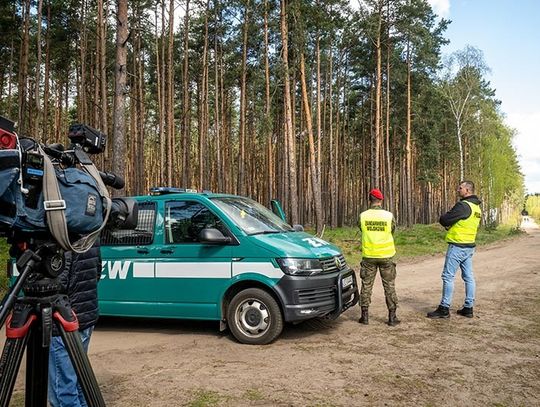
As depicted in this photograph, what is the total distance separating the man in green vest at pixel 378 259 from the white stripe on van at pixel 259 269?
1.87 metres

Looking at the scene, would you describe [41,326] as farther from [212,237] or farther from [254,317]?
[254,317]

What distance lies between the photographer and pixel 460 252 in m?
7.28

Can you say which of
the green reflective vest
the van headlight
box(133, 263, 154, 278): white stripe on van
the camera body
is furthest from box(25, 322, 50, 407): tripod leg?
the green reflective vest

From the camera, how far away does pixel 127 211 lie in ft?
8.06

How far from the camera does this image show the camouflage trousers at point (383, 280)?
6805mm

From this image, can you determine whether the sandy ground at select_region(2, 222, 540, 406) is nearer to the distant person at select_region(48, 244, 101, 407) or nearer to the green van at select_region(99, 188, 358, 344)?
the green van at select_region(99, 188, 358, 344)

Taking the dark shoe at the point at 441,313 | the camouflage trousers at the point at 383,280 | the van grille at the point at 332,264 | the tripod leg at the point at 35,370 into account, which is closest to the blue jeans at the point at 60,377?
the tripod leg at the point at 35,370

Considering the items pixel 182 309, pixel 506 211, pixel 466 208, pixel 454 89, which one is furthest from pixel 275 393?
pixel 506 211

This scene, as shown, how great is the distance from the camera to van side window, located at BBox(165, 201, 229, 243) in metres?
6.17

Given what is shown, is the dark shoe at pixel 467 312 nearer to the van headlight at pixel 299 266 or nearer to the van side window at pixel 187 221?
the van headlight at pixel 299 266

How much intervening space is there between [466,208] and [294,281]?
3.49 m

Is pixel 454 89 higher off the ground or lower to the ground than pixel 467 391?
higher

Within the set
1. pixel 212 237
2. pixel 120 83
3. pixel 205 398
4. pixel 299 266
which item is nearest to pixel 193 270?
pixel 212 237

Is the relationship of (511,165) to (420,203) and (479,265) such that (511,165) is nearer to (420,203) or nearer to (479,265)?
(420,203)
